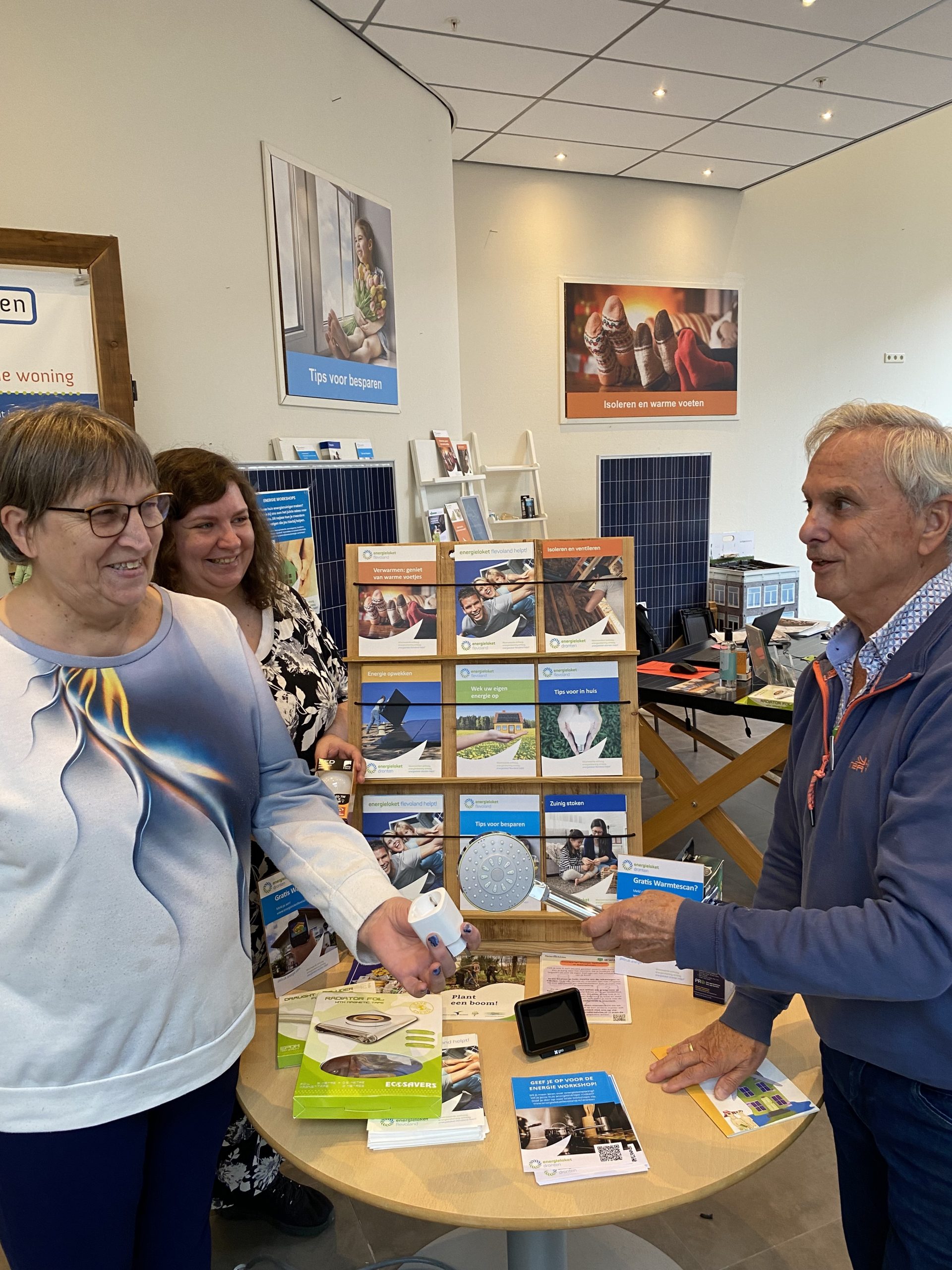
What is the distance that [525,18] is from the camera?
159 inches

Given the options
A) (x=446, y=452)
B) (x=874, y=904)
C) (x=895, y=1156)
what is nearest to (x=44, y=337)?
(x=874, y=904)

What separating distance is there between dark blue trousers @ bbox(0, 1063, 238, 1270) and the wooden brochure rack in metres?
0.63

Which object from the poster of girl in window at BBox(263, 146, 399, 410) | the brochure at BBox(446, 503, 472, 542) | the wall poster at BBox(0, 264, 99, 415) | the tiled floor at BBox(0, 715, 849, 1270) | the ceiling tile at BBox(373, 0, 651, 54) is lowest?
the tiled floor at BBox(0, 715, 849, 1270)

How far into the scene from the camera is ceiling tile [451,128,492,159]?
18.2 feet

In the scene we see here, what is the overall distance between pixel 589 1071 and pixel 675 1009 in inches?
9.7

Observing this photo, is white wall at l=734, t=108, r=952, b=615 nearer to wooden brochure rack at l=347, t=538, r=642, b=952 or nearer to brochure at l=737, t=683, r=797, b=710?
brochure at l=737, t=683, r=797, b=710

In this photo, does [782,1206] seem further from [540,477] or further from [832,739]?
[540,477]

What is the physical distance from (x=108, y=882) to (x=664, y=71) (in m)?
5.23

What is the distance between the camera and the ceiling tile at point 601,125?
207 inches

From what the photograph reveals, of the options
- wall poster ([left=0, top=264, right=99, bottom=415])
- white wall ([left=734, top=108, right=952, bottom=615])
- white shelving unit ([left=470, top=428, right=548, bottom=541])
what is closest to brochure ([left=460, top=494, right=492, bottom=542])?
white shelving unit ([left=470, top=428, right=548, bottom=541])

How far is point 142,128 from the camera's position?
2.96 metres

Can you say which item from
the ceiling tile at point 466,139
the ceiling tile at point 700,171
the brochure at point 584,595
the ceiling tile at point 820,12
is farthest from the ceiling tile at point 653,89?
the brochure at point 584,595

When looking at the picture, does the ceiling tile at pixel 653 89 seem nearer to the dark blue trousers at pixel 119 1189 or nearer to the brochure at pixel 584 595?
the brochure at pixel 584 595

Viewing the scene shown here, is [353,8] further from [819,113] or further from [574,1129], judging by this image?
[574,1129]
